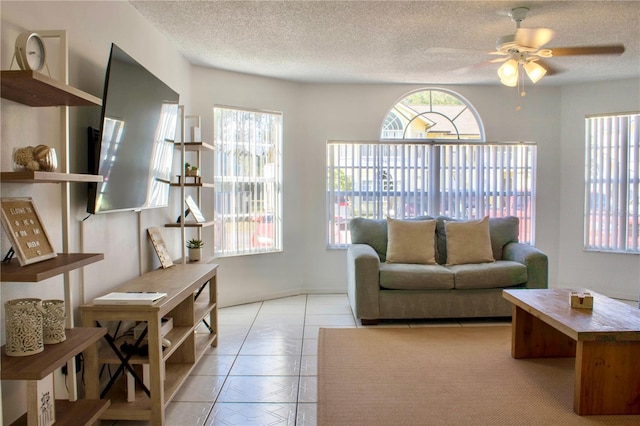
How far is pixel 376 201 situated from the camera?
17.4 ft

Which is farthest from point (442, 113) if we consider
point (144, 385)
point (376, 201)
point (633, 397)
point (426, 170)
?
point (144, 385)

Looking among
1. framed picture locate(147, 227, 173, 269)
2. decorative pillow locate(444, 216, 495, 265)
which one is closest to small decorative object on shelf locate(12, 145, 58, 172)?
framed picture locate(147, 227, 173, 269)

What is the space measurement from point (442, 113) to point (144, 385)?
14.2 feet

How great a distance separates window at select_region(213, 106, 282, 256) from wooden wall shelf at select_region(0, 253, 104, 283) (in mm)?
2792

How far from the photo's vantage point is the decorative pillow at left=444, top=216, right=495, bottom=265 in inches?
169

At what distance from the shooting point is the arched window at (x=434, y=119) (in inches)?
208

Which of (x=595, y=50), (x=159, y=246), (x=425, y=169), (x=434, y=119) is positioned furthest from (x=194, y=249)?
(x=595, y=50)

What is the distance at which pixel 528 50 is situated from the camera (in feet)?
9.93

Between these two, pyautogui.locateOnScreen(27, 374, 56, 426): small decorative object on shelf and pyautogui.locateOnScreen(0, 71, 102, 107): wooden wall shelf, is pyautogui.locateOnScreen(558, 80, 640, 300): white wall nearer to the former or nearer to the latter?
pyautogui.locateOnScreen(0, 71, 102, 107): wooden wall shelf

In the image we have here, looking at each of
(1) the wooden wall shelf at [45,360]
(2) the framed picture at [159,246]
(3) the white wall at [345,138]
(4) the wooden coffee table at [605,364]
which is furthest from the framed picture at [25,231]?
(4) the wooden coffee table at [605,364]

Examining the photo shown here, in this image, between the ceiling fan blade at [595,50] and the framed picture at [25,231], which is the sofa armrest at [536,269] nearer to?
the ceiling fan blade at [595,50]

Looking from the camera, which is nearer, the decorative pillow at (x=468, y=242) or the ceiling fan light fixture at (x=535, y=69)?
the ceiling fan light fixture at (x=535, y=69)

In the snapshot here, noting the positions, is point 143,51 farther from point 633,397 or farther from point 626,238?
point 626,238

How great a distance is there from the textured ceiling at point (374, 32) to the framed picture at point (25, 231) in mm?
1804
